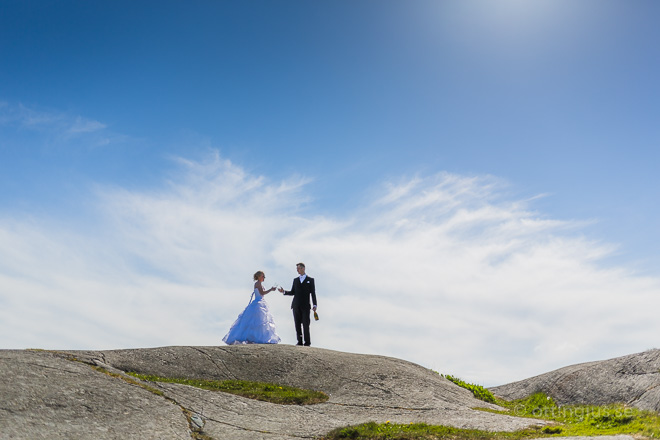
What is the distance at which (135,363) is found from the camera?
1658 centimetres

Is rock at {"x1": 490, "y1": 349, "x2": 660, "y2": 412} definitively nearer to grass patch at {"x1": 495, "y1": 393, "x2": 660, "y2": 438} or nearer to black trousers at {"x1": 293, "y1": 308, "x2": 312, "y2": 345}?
grass patch at {"x1": 495, "y1": 393, "x2": 660, "y2": 438}

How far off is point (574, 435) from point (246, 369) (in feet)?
32.3

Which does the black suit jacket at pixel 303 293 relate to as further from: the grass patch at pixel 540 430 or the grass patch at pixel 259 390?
the grass patch at pixel 540 430

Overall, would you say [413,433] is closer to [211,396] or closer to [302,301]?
[211,396]

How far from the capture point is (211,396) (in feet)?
45.3

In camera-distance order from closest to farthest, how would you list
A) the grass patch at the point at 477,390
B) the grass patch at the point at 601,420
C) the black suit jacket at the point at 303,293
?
the grass patch at the point at 601,420
the grass patch at the point at 477,390
the black suit jacket at the point at 303,293

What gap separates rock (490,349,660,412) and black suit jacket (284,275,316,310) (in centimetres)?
843

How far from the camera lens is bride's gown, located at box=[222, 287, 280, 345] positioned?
21.2m

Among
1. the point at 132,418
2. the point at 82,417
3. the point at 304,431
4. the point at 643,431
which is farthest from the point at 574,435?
the point at 82,417

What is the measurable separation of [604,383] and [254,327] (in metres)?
12.5

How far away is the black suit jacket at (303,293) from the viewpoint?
21.9m

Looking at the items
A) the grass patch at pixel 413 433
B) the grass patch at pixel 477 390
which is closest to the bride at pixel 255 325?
the grass patch at pixel 477 390

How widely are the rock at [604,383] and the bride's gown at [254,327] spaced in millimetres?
9447

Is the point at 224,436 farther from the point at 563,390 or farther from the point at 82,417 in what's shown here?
the point at 563,390
